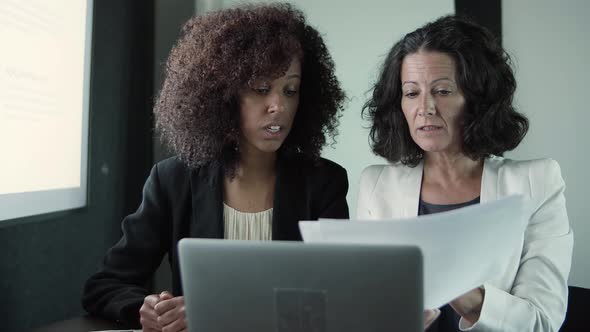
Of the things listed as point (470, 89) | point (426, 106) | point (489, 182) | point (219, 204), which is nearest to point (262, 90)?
point (219, 204)

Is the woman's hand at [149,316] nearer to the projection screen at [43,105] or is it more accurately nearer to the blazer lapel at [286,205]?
the blazer lapel at [286,205]

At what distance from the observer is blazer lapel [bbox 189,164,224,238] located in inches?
64.6

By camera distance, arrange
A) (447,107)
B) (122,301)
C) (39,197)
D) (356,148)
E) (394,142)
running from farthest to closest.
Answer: (356,148) < (39,197) < (394,142) < (447,107) < (122,301)

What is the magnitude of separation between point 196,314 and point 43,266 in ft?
4.44

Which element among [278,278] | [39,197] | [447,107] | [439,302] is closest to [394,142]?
[447,107]

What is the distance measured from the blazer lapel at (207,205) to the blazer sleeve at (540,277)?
74 cm

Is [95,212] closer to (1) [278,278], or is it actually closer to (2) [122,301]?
(2) [122,301]

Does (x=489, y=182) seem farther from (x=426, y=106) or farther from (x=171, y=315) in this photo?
(x=171, y=315)

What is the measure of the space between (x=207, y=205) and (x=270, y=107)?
0.34 m

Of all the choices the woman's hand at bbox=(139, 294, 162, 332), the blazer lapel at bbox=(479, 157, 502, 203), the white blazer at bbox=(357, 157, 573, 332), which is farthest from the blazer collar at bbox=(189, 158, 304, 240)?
the blazer lapel at bbox=(479, 157, 502, 203)

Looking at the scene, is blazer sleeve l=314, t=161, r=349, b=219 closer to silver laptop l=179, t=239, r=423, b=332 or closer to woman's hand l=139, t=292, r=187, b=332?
woman's hand l=139, t=292, r=187, b=332

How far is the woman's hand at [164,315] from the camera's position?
4.17 feet

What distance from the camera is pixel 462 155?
1707mm

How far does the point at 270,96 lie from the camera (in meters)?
1.62
